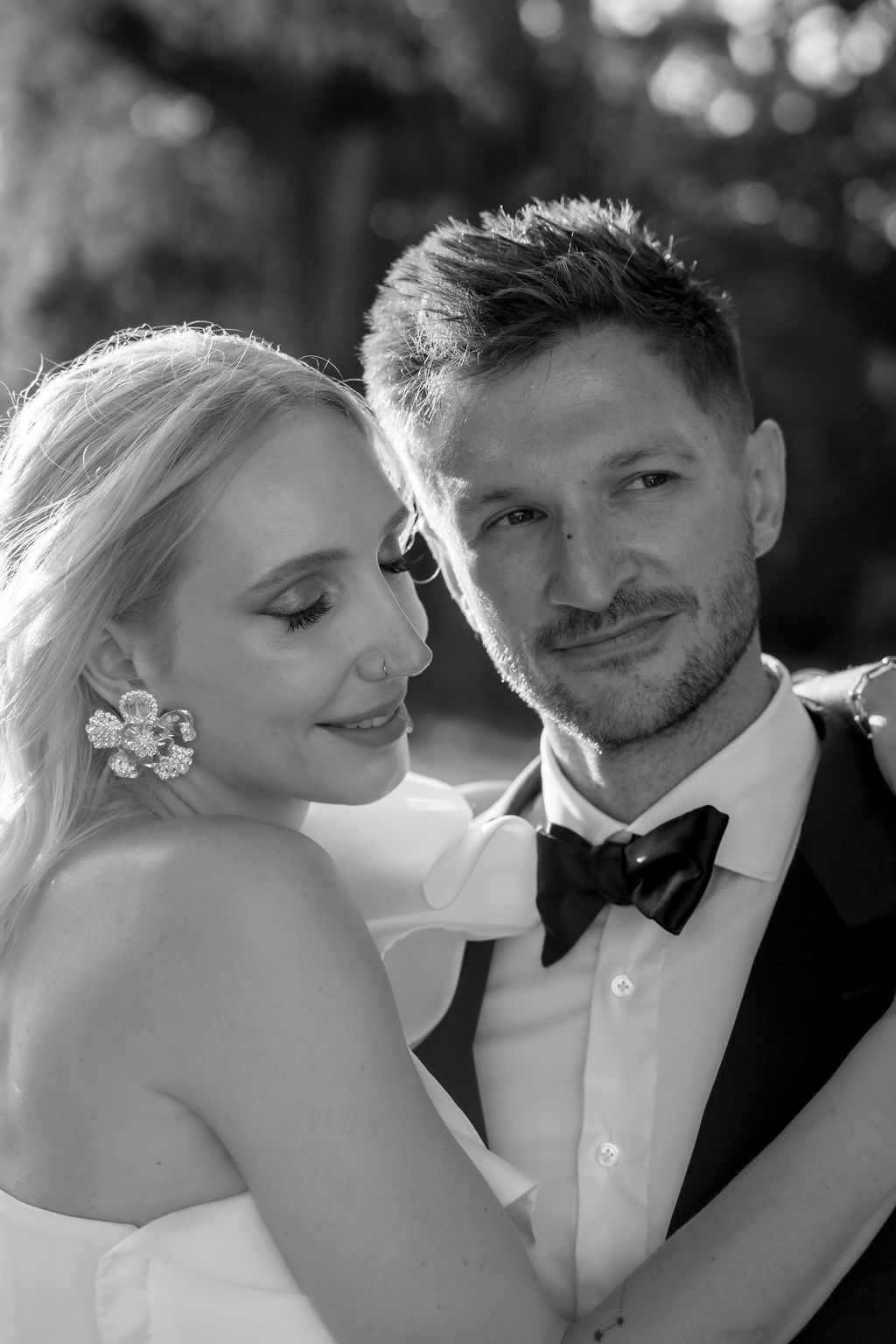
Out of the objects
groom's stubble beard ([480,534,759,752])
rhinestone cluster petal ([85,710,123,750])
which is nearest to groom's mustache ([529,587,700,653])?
groom's stubble beard ([480,534,759,752])

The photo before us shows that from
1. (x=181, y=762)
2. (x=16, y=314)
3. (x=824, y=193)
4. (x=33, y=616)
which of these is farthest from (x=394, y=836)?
(x=824, y=193)

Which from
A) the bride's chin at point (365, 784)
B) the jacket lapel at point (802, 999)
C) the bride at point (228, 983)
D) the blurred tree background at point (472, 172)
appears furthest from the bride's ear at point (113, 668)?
the blurred tree background at point (472, 172)

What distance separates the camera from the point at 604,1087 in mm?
2309

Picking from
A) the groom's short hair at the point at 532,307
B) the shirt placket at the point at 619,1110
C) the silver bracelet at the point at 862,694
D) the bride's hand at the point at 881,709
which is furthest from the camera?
the groom's short hair at the point at 532,307

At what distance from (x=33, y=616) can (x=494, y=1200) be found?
1.19 metres

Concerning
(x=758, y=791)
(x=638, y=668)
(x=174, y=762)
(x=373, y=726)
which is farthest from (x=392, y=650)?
(x=758, y=791)

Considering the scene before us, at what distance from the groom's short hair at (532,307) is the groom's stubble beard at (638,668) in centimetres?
42

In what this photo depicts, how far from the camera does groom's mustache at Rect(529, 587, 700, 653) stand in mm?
2526

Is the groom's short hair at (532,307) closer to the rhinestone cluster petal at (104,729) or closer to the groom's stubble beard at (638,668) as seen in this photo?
the groom's stubble beard at (638,668)

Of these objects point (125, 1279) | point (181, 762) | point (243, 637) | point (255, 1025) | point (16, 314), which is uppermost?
point (16, 314)

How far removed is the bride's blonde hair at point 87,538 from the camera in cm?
218

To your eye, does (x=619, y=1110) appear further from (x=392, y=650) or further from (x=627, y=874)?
(x=392, y=650)

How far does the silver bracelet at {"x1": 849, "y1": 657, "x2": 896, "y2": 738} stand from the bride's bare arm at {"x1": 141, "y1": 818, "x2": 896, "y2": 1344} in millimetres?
701

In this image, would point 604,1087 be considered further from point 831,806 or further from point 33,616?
point 33,616
